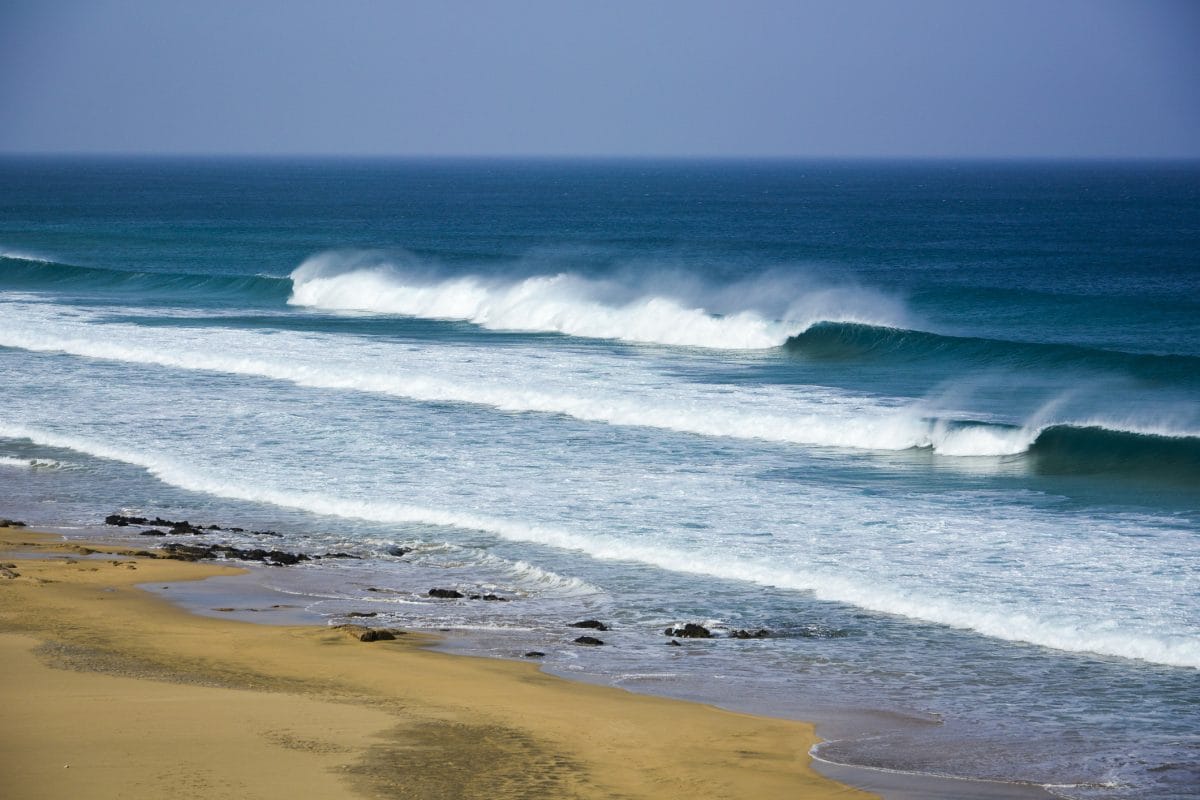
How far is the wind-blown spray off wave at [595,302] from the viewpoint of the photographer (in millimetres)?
37594

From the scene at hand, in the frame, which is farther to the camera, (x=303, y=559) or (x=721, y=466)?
(x=721, y=466)

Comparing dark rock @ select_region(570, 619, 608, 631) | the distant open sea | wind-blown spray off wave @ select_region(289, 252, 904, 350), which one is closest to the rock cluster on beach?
dark rock @ select_region(570, 619, 608, 631)

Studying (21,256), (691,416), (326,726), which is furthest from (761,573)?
(21,256)

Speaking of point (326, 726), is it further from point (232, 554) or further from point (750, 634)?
point (232, 554)

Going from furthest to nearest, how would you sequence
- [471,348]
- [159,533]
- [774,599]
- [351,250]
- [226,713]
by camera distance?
[351,250], [471,348], [159,533], [774,599], [226,713]

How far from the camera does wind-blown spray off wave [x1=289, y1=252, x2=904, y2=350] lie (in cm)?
3759

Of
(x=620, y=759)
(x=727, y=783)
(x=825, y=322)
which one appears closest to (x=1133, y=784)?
(x=727, y=783)

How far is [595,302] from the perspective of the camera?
4250 centimetres

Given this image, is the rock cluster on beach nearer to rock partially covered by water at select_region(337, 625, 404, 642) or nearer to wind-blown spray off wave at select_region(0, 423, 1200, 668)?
rock partially covered by water at select_region(337, 625, 404, 642)

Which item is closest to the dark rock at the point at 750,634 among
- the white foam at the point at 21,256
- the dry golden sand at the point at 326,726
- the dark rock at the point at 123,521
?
the dry golden sand at the point at 326,726

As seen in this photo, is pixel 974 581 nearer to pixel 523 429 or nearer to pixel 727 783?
pixel 727 783

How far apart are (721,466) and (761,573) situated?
19.3 feet

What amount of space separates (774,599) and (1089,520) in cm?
543

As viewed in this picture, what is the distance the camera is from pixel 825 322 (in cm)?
3503
